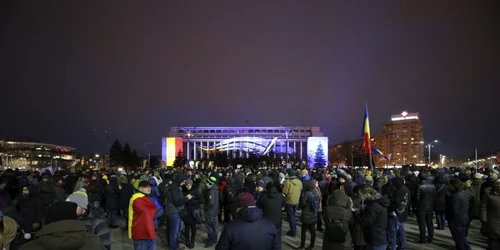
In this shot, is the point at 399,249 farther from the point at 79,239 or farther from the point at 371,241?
the point at 79,239

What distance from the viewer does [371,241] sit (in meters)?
6.99

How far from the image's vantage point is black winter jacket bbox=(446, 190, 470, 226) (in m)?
9.05

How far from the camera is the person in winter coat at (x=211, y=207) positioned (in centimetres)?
1038

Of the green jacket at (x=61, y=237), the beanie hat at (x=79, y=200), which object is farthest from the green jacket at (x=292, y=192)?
the green jacket at (x=61, y=237)

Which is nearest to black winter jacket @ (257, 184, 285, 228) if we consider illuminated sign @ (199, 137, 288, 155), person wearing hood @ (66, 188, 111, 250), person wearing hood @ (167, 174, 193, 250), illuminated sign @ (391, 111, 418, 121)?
person wearing hood @ (167, 174, 193, 250)

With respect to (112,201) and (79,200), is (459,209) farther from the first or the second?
(112,201)

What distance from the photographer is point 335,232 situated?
6.25m

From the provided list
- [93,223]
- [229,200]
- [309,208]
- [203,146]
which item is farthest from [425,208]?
[203,146]

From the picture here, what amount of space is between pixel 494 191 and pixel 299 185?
17.1 feet

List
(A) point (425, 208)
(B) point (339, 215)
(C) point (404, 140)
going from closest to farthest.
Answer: (B) point (339, 215), (A) point (425, 208), (C) point (404, 140)

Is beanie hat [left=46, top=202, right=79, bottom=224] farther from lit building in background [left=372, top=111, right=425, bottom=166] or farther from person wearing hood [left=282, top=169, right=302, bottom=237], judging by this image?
lit building in background [left=372, top=111, right=425, bottom=166]

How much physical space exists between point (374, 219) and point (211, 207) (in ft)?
15.6

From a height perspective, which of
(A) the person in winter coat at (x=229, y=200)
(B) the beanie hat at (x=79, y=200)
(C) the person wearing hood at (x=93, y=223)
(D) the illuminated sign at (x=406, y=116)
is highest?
(D) the illuminated sign at (x=406, y=116)

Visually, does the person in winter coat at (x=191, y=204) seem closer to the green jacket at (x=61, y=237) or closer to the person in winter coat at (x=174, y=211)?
the person in winter coat at (x=174, y=211)
